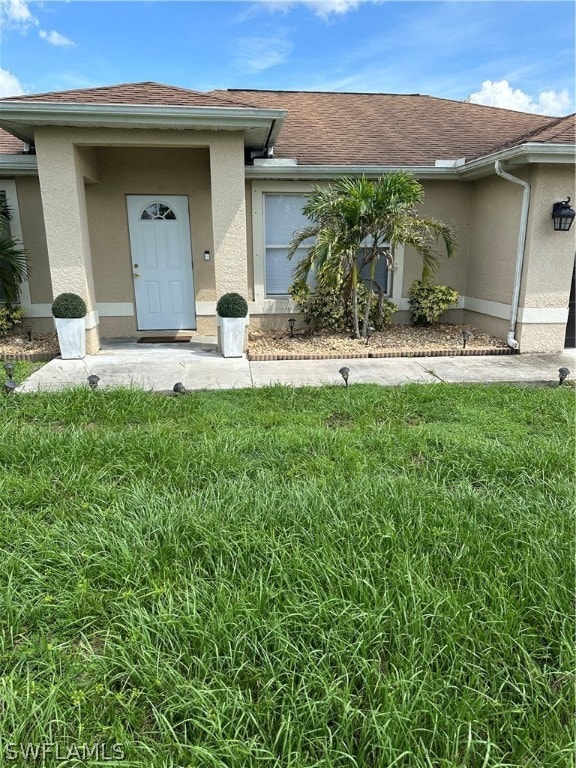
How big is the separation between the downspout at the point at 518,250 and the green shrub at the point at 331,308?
80.7 inches

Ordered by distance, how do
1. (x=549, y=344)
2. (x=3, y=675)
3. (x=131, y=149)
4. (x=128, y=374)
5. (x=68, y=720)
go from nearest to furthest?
1. (x=68, y=720)
2. (x=3, y=675)
3. (x=128, y=374)
4. (x=549, y=344)
5. (x=131, y=149)

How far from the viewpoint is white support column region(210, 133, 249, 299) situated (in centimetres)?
717

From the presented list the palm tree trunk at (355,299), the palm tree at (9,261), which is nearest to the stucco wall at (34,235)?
the palm tree at (9,261)

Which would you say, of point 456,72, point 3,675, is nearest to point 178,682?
point 3,675

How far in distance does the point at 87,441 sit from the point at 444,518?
108 inches

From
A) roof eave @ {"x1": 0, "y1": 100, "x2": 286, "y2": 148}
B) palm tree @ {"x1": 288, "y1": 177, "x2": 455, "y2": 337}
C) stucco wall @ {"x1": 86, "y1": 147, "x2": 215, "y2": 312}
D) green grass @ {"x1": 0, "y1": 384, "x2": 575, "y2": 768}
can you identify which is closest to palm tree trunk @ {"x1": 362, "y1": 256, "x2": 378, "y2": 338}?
palm tree @ {"x1": 288, "y1": 177, "x2": 455, "y2": 337}

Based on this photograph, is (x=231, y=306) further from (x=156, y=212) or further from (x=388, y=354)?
(x=156, y=212)

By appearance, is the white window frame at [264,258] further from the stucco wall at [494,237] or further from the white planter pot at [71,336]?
the white planter pot at [71,336]

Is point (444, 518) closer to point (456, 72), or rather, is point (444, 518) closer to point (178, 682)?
point (178, 682)

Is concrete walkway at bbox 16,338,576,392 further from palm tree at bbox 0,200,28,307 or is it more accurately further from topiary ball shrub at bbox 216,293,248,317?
palm tree at bbox 0,200,28,307

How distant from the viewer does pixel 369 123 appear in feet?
34.8

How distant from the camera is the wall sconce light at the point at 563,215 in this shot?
7.07m

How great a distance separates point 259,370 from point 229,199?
8.93ft

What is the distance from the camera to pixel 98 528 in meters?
2.71
